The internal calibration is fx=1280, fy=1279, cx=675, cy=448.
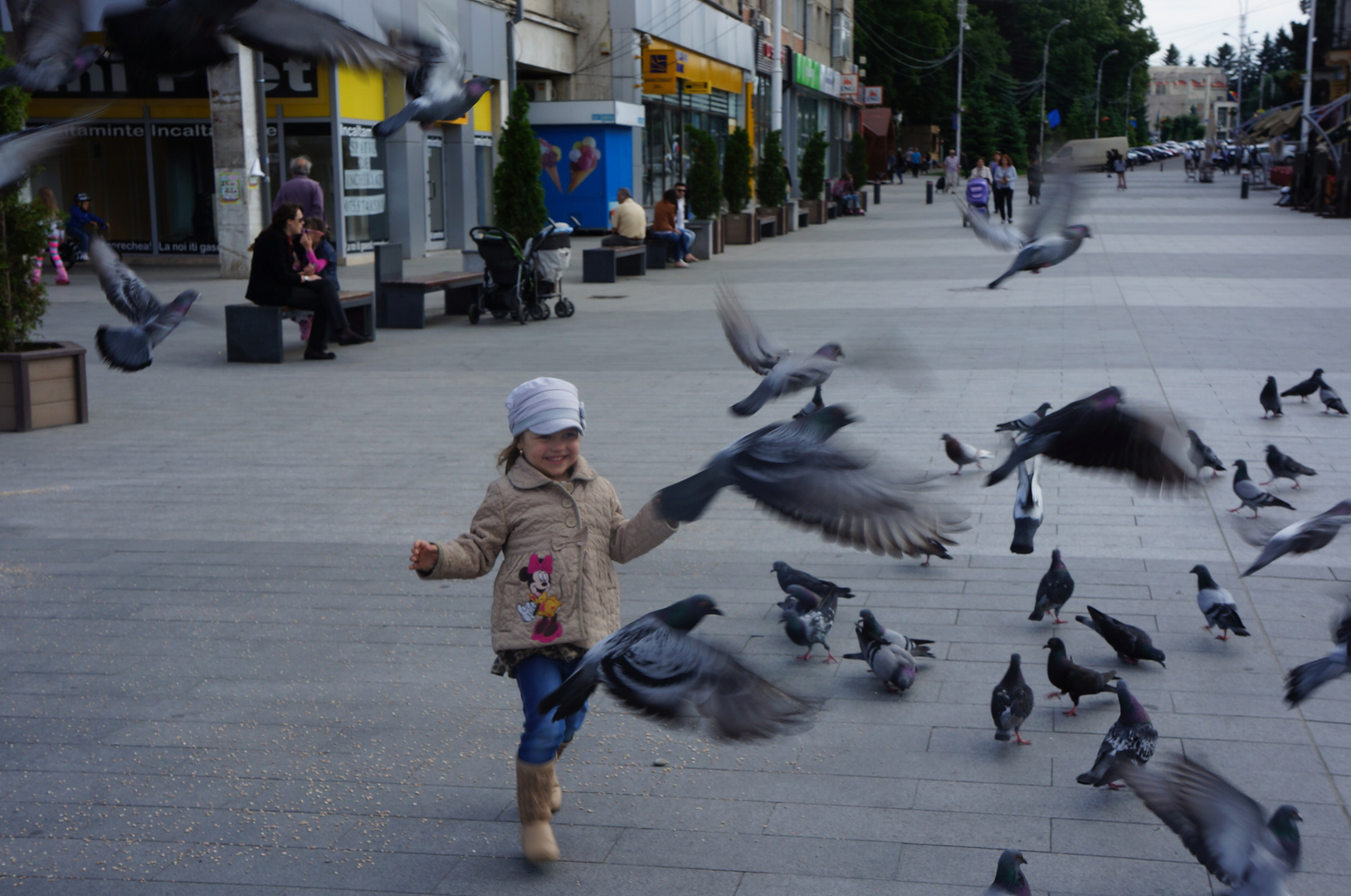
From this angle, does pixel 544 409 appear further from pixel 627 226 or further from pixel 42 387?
pixel 627 226

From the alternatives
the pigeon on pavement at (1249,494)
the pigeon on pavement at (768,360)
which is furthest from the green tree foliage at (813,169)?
the pigeon on pavement at (768,360)

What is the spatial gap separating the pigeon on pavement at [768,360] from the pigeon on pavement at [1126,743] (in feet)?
5.99

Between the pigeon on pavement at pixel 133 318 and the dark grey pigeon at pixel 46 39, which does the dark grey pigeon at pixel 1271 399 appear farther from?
the dark grey pigeon at pixel 46 39

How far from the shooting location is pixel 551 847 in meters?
3.59

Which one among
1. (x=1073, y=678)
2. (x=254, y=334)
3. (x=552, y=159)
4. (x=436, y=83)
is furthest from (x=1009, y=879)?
(x=552, y=159)

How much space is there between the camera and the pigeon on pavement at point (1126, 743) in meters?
3.89

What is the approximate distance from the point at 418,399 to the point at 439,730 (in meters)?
6.73

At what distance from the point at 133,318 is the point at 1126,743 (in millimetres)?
3834

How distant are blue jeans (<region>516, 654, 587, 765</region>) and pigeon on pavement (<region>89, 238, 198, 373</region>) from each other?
6.60 ft

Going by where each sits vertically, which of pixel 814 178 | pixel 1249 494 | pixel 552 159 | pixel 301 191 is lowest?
pixel 1249 494

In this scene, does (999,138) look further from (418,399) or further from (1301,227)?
(418,399)

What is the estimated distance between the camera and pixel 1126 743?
12.9 feet

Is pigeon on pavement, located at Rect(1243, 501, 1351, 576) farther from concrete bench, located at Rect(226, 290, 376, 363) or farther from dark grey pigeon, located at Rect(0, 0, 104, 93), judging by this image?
concrete bench, located at Rect(226, 290, 376, 363)

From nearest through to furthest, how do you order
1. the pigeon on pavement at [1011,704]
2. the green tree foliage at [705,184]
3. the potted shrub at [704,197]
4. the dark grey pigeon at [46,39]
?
the dark grey pigeon at [46,39]
the pigeon on pavement at [1011,704]
the green tree foliage at [705,184]
the potted shrub at [704,197]
